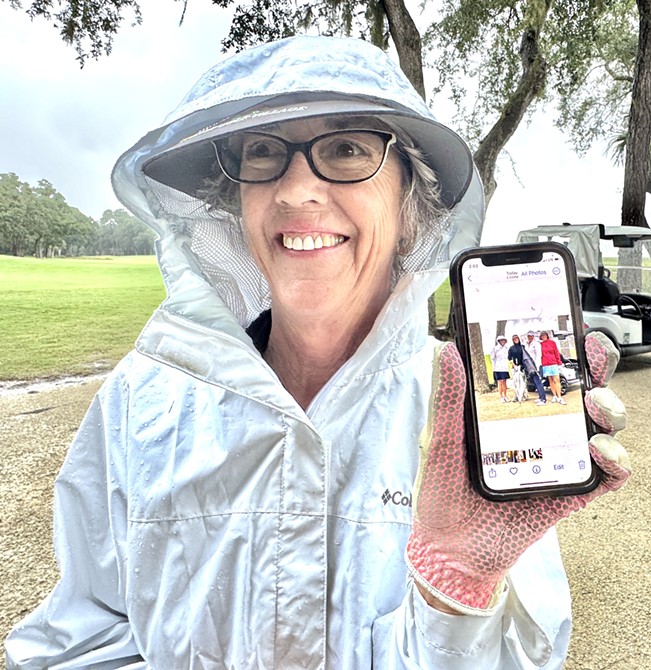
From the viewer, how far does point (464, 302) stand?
76cm

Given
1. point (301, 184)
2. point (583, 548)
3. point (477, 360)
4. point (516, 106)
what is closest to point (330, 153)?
point (301, 184)

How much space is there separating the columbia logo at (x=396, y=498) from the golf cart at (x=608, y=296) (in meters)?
5.98

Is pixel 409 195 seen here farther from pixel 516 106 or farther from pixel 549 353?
pixel 516 106

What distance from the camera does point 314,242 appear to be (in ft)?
3.42

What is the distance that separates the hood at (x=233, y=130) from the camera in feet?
2.96

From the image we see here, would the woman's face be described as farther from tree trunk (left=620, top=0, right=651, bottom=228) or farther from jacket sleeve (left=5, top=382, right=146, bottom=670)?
tree trunk (left=620, top=0, right=651, bottom=228)

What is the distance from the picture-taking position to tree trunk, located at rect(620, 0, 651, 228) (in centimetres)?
832

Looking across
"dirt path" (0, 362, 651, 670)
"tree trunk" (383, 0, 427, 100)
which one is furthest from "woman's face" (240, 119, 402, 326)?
"tree trunk" (383, 0, 427, 100)

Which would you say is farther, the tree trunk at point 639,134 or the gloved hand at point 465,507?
the tree trunk at point 639,134

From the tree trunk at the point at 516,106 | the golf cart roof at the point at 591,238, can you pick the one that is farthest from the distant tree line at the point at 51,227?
the golf cart roof at the point at 591,238

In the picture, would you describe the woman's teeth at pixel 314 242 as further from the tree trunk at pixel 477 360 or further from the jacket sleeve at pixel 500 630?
the jacket sleeve at pixel 500 630

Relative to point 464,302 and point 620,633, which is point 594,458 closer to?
point 464,302

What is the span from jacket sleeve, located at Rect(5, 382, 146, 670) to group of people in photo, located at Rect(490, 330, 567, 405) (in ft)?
2.28

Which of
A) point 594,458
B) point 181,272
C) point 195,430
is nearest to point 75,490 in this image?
point 195,430
